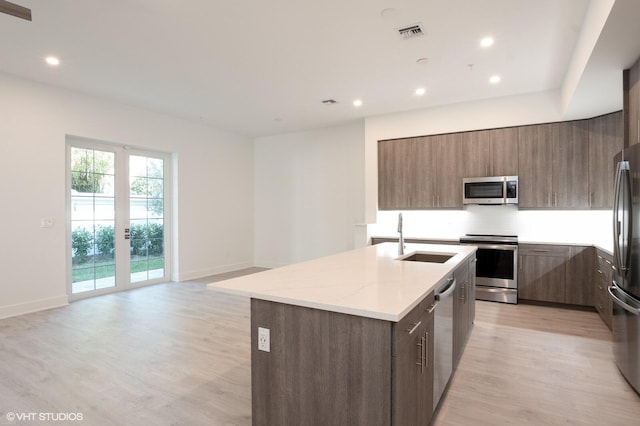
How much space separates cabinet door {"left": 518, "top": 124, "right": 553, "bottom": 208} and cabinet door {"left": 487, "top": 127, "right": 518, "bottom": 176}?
63 millimetres

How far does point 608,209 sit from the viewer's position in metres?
4.50

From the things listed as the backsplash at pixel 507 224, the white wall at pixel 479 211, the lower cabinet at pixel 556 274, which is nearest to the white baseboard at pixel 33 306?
the white wall at pixel 479 211

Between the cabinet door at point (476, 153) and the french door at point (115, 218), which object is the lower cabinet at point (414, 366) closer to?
the cabinet door at point (476, 153)

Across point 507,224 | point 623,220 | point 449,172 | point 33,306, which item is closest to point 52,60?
point 33,306

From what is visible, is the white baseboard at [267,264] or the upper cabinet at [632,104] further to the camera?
the white baseboard at [267,264]

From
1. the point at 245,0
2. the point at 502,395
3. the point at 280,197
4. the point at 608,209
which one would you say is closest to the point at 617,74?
the point at 608,209

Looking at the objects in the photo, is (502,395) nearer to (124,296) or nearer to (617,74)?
(617,74)

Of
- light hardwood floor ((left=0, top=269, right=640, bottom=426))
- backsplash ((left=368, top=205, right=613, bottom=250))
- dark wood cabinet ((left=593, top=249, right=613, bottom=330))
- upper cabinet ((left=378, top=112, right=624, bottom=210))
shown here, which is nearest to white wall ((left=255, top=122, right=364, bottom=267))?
upper cabinet ((left=378, top=112, right=624, bottom=210))

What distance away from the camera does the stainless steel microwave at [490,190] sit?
16.1ft

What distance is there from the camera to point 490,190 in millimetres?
5051

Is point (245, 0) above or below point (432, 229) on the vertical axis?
above

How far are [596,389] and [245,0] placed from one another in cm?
402

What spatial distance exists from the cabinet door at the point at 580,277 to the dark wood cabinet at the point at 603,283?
93 mm

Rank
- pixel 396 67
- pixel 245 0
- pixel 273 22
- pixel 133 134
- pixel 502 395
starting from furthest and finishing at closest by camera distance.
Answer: pixel 133 134 < pixel 396 67 < pixel 273 22 < pixel 245 0 < pixel 502 395
